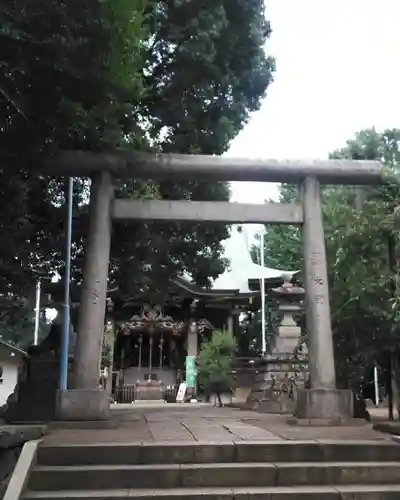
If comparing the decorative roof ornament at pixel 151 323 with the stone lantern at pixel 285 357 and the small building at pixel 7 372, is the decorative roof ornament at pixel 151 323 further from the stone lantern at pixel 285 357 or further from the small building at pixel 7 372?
the stone lantern at pixel 285 357

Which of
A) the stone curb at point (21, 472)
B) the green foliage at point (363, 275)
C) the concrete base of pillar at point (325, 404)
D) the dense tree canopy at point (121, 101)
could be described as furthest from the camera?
the green foliage at point (363, 275)

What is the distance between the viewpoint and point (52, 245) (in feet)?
36.6

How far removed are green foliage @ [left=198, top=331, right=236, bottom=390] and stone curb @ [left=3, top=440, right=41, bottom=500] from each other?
13221 mm

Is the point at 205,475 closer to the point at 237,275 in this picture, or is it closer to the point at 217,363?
the point at 217,363

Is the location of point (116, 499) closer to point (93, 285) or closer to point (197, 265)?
point (93, 285)

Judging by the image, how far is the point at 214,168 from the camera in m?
9.01

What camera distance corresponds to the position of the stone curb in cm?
434

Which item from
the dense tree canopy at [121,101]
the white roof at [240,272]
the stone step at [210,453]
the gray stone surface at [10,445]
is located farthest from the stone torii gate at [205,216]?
the white roof at [240,272]

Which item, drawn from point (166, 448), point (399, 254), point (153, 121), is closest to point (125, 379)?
point (153, 121)

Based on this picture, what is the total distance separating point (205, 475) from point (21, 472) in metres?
1.58

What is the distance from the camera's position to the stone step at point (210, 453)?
16.8 ft

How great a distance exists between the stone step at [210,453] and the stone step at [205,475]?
13cm

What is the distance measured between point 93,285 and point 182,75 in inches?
184

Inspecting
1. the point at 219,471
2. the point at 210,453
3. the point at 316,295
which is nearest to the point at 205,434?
the point at 210,453
